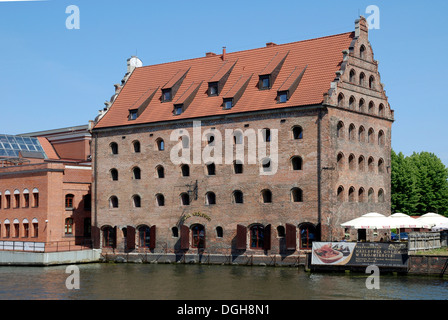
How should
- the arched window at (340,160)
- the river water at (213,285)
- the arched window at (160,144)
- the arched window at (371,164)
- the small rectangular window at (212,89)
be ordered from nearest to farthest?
the river water at (213,285) → the arched window at (340,160) → the arched window at (371,164) → the small rectangular window at (212,89) → the arched window at (160,144)

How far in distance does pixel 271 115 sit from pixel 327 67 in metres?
5.62

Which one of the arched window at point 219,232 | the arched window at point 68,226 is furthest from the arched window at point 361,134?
the arched window at point 68,226

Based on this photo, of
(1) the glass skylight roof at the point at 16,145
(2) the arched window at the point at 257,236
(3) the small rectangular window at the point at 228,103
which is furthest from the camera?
(1) the glass skylight roof at the point at 16,145

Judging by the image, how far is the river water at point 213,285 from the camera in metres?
37.9

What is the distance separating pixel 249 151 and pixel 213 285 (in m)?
15.5

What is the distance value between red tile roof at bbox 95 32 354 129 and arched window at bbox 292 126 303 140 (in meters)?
1.79

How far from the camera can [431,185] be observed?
274 feet

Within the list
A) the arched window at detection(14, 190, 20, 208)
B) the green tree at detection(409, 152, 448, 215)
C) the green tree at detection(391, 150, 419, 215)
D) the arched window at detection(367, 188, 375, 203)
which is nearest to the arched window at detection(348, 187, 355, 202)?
the arched window at detection(367, 188, 375, 203)

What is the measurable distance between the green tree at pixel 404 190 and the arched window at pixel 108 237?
32.7 m

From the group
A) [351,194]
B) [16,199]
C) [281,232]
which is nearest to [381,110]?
[351,194]

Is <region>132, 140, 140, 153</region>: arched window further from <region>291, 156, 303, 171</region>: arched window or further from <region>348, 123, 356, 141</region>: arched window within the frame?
<region>348, 123, 356, 141</region>: arched window

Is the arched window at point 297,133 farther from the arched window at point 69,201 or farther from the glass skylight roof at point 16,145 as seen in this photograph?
the glass skylight roof at point 16,145
